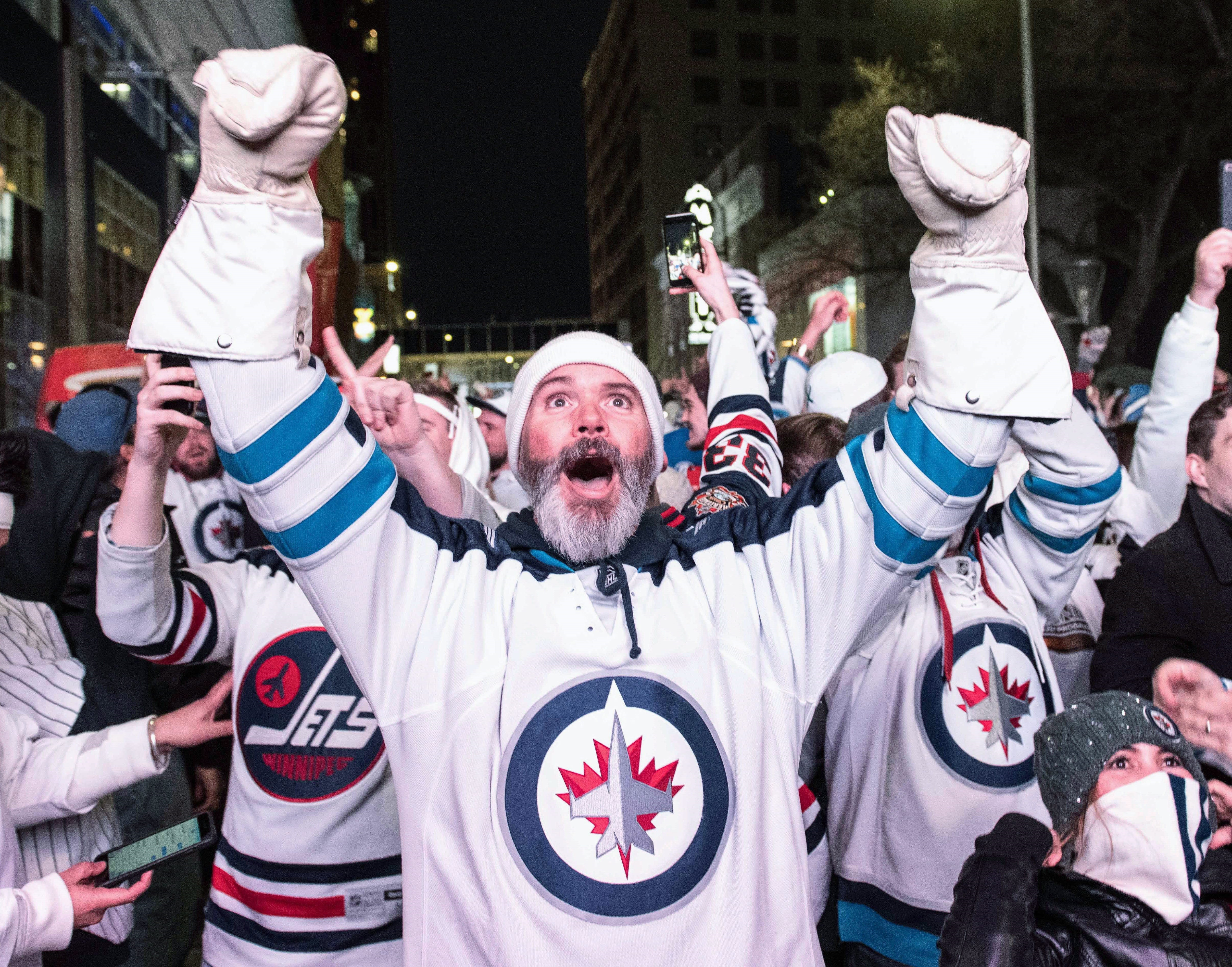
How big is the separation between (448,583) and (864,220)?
22435 mm

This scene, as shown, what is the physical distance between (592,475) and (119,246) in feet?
73.1

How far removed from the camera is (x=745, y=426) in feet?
10.2

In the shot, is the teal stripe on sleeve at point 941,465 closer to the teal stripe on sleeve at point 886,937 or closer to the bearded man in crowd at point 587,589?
the bearded man in crowd at point 587,589

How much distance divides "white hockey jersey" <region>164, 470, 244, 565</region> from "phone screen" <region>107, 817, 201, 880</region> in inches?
105

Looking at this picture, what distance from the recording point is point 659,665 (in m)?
2.07

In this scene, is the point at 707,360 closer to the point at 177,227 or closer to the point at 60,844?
the point at 177,227

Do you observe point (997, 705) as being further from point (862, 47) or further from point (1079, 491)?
point (862, 47)

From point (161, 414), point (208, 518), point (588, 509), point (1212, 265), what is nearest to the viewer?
point (588, 509)

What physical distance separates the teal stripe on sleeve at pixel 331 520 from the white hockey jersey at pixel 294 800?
39.2 inches

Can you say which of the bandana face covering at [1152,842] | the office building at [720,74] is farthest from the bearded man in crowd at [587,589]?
the office building at [720,74]

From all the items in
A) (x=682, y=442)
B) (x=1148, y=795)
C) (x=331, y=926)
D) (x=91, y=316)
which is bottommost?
(x=331, y=926)

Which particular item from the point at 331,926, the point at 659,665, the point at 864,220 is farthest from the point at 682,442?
the point at 864,220

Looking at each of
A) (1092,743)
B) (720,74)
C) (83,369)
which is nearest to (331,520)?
(1092,743)

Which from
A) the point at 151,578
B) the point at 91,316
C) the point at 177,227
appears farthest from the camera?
the point at 91,316
